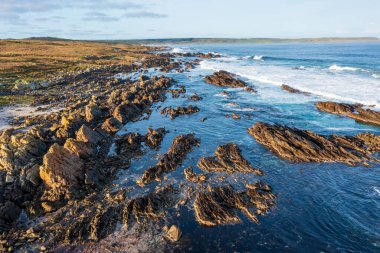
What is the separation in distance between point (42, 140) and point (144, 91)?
25.7m

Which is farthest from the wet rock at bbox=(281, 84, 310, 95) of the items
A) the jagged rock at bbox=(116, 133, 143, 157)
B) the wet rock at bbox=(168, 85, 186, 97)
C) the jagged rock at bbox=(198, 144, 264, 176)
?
the jagged rock at bbox=(116, 133, 143, 157)

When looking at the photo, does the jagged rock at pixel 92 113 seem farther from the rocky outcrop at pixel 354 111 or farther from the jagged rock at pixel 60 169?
the rocky outcrop at pixel 354 111

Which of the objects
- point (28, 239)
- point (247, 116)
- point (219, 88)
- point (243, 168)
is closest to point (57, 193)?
point (28, 239)

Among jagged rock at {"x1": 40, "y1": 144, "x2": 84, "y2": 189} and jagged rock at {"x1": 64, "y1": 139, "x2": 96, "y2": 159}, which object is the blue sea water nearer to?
jagged rock at {"x1": 40, "y1": 144, "x2": 84, "y2": 189}

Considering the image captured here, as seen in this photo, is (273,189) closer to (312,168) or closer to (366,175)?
(312,168)

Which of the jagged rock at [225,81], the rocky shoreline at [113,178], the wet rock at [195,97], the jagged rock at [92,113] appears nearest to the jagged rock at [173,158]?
the rocky shoreline at [113,178]

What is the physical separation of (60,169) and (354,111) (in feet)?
117

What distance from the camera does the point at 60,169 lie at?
19.8 m

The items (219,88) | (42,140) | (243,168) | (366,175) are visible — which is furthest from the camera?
(219,88)

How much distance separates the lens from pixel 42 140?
82.7 feet

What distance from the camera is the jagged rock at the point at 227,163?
22594 mm

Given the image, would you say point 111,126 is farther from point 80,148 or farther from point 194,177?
point 194,177

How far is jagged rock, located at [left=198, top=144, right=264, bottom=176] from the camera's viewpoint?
22.6m

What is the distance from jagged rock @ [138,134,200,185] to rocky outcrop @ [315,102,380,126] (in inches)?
815
